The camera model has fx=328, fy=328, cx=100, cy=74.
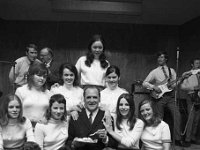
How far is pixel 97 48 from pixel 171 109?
1806mm

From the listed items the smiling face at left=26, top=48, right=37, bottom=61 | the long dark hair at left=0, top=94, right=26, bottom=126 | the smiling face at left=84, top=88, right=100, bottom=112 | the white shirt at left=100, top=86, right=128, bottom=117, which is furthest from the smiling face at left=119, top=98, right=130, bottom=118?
the smiling face at left=26, top=48, right=37, bottom=61

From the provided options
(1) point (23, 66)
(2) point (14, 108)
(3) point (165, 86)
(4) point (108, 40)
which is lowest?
(2) point (14, 108)

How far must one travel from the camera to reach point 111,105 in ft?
11.3

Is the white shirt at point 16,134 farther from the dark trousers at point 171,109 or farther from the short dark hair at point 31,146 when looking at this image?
the dark trousers at point 171,109

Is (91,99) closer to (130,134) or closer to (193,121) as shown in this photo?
(130,134)

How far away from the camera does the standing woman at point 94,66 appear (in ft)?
12.0

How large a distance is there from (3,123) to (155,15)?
495 centimetres

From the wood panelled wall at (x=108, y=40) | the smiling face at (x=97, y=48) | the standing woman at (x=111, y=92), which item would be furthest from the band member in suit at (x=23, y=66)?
the wood panelled wall at (x=108, y=40)

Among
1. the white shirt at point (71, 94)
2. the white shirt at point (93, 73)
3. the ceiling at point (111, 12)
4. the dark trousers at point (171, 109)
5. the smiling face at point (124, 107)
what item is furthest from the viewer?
the ceiling at point (111, 12)

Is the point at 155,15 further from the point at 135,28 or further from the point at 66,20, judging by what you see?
the point at 66,20

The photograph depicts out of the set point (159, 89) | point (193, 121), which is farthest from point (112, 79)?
point (193, 121)

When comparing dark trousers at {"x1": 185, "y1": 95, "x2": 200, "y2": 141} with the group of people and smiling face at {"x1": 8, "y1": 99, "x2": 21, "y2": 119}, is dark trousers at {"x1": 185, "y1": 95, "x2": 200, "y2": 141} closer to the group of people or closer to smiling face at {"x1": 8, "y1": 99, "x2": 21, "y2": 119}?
the group of people

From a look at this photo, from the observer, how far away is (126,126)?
3266 mm

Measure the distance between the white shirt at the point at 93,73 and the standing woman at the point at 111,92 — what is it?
0.35 feet
